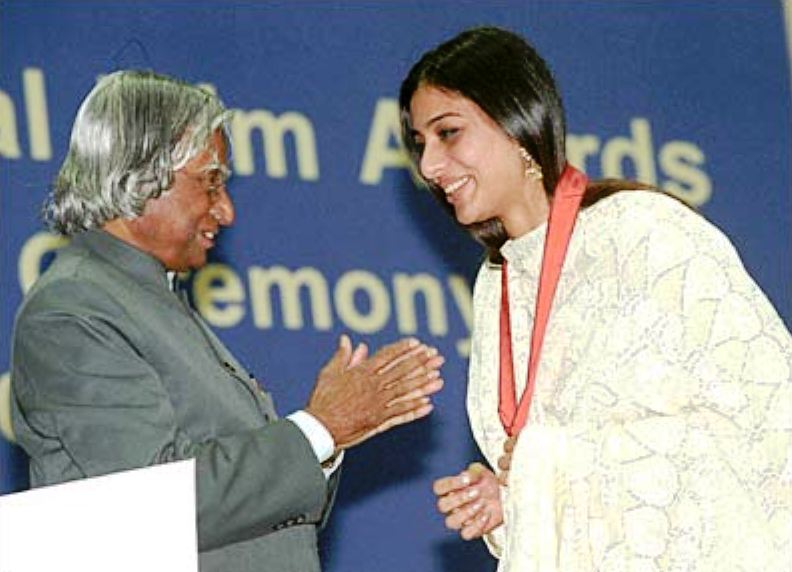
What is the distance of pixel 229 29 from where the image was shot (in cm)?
446

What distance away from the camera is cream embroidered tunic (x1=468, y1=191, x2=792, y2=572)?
252cm

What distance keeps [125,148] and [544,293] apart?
0.70 meters

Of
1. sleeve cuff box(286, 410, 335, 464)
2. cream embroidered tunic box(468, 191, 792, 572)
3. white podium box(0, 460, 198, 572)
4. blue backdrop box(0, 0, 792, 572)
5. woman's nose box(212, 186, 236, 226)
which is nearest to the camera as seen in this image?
white podium box(0, 460, 198, 572)

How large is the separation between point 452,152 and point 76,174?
1.93ft

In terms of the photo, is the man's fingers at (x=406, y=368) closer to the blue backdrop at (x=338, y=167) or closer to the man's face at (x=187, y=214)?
the man's face at (x=187, y=214)

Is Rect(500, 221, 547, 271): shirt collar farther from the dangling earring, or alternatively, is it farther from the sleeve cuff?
the sleeve cuff

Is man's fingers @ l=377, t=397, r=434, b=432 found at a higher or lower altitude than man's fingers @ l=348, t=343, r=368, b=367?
lower

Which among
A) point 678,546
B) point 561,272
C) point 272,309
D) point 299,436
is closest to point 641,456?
point 678,546

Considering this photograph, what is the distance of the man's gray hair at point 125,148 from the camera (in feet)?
9.48

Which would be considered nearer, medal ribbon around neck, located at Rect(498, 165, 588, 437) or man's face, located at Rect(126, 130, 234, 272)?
medal ribbon around neck, located at Rect(498, 165, 588, 437)

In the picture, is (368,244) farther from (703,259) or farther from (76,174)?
(703,259)

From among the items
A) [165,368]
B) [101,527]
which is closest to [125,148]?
[165,368]

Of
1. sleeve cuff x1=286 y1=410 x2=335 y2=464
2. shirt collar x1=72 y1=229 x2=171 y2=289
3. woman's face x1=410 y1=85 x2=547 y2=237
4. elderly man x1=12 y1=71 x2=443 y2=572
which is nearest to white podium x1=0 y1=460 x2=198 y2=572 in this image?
elderly man x1=12 y1=71 x2=443 y2=572

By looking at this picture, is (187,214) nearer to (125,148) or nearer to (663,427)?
(125,148)
